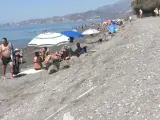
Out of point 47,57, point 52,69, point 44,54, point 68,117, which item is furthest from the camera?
point 44,54

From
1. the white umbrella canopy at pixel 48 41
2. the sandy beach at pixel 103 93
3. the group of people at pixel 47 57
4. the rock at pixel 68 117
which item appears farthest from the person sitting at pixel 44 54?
the rock at pixel 68 117

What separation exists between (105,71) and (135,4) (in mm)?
51911

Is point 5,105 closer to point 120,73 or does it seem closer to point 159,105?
point 120,73

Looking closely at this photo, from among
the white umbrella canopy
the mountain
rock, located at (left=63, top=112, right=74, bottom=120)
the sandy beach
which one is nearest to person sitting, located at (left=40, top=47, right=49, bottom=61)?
the white umbrella canopy

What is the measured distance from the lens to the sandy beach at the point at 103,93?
10.5m

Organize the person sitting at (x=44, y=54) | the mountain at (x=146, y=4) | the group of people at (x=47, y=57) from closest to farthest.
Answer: the group of people at (x=47, y=57) < the person sitting at (x=44, y=54) < the mountain at (x=146, y=4)

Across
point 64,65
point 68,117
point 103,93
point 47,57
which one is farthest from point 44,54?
point 68,117

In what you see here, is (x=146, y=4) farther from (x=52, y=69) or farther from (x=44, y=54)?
(x=52, y=69)

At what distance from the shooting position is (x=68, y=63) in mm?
21609

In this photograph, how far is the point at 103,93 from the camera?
12.1m

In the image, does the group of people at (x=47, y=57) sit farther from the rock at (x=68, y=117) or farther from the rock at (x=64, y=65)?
the rock at (x=68, y=117)

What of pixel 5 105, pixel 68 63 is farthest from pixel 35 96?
pixel 68 63

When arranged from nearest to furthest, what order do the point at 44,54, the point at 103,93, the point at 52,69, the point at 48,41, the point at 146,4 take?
the point at 103,93, the point at 52,69, the point at 44,54, the point at 48,41, the point at 146,4

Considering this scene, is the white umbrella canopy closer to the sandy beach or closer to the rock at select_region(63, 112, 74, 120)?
the sandy beach
